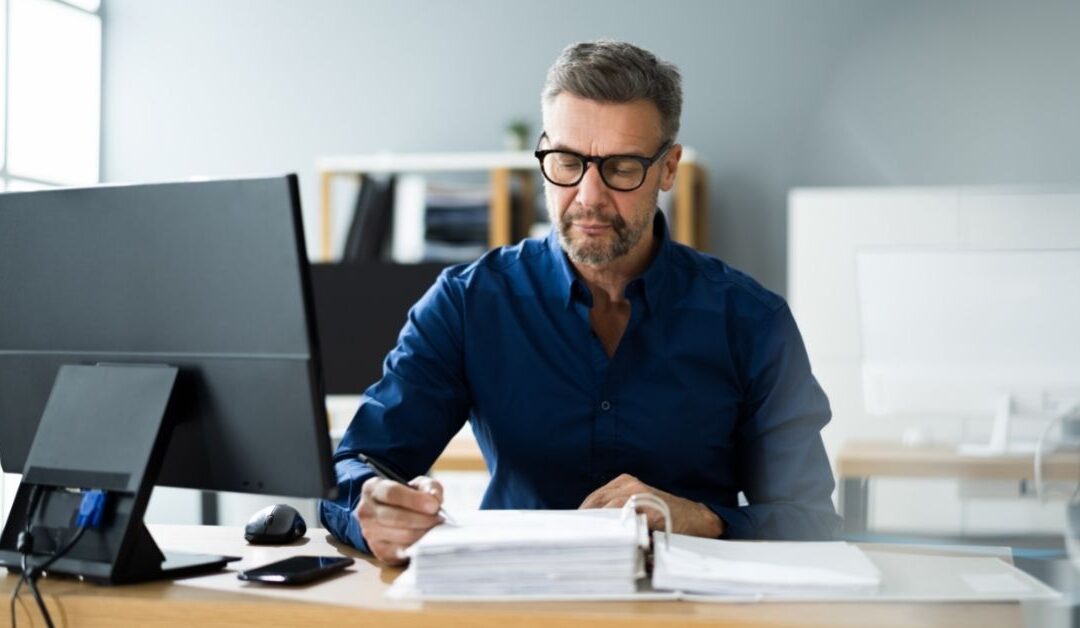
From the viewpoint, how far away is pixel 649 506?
1.43 metres

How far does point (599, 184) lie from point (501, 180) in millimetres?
3060

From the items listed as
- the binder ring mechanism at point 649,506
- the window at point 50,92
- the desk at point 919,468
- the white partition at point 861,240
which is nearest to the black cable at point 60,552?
the binder ring mechanism at point 649,506

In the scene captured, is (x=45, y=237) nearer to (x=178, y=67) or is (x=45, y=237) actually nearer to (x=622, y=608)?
(x=622, y=608)

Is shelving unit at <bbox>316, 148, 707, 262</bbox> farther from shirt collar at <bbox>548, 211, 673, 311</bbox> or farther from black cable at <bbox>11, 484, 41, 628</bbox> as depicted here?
black cable at <bbox>11, 484, 41, 628</bbox>

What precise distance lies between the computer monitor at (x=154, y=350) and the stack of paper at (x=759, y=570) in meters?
0.35

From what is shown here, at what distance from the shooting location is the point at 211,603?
1.24 m

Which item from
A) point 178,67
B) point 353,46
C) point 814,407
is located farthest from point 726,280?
point 178,67

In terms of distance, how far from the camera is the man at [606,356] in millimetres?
1800

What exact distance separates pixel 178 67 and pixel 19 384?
4332mm

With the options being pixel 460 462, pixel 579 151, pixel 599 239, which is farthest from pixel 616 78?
pixel 460 462

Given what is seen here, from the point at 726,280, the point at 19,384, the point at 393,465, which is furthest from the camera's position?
the point at 726,280

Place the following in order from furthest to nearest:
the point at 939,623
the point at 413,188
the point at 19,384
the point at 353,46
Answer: the point at 353,46 → the point at 413,188 → the point at 19,384 → the point at 939,623

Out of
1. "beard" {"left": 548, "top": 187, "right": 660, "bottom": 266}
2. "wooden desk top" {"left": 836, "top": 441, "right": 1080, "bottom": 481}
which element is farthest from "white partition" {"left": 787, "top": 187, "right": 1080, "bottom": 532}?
"beard" {"left": 548, "top": 187, "right": 660, "bottom": 266}

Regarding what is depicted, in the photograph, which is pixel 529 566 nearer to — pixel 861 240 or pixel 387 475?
pixel 387 475
